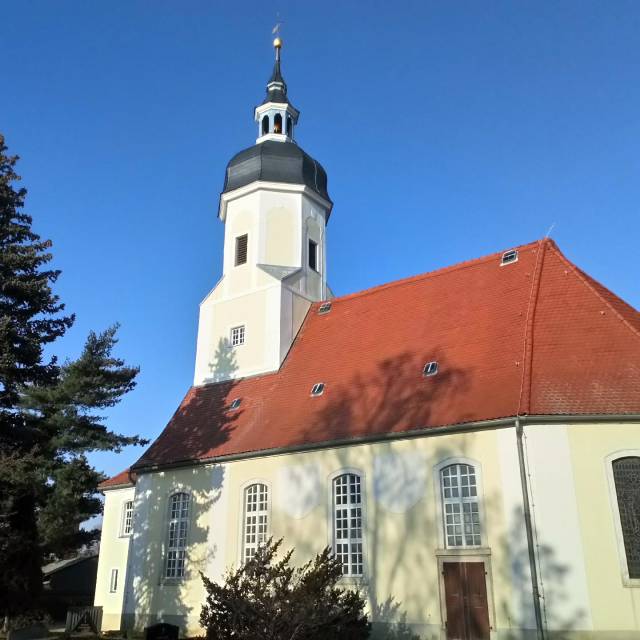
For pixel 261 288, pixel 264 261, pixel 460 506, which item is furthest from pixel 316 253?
pixel 460 506

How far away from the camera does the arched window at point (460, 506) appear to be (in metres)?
13.5

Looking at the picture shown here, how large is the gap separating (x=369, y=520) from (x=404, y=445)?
1899 mm

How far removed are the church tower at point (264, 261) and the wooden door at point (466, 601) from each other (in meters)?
9.11

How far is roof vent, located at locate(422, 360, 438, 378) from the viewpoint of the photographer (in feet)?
52.6

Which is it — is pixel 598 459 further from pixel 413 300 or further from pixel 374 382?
pixel 413 300

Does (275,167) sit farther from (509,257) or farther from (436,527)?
(436,527)

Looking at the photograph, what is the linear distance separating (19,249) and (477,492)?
12.2m

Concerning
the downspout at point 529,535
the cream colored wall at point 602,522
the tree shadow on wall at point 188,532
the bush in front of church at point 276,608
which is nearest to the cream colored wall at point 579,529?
the cream colored wall at point 602,522

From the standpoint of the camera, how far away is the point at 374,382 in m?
17.0

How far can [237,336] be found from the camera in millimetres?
22047

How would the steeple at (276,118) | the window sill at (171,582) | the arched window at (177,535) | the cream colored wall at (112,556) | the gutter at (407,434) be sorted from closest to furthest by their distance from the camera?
the gutter at (407,434), the window sill at (171,582), the arched window at (177,535), the cream colored wall at (112,556), the steeple at (276,118)

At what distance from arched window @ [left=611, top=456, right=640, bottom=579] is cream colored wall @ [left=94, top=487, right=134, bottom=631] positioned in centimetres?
1645

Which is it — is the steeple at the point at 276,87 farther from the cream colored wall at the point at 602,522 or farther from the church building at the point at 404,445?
the cream colored wall at the point at 602,522

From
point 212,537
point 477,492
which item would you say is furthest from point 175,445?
Result: point 477,492
